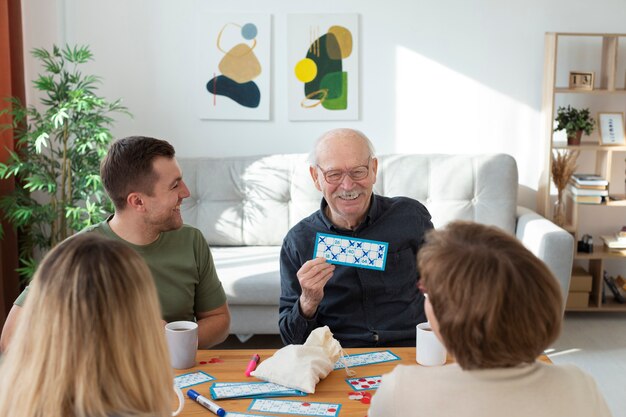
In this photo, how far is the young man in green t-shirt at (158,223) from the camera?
211 centimetres

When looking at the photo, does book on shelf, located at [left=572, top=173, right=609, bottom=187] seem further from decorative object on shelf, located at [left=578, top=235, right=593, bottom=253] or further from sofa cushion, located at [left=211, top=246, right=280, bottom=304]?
sofa cushion, located at [left=211, top=246, right=280, bottom=304]

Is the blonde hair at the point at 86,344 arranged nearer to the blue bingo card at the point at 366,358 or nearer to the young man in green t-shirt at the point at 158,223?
the blue bingo card at the point at 366,358

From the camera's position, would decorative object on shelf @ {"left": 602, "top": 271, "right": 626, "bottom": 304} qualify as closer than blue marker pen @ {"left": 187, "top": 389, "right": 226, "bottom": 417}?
No

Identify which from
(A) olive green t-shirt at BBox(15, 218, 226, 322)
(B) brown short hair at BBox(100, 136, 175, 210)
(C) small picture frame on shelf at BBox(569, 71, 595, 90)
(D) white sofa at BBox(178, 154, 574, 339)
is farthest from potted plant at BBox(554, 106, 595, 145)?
(B) brown short hair at BBox(100, 136, 175, 210)

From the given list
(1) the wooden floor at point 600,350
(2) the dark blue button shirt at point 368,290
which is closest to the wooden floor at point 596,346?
(1) the wooden floor at point 600,350

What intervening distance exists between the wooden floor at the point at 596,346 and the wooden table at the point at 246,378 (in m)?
1.90

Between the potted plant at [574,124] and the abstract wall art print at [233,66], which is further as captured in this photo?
the abstract wall art print at [233,66]

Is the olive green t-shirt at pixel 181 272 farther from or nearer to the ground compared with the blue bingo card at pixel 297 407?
farther from the ground

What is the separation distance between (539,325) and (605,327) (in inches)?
140

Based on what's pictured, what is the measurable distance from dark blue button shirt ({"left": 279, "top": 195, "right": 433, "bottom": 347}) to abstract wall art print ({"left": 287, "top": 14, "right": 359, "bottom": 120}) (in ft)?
8.13

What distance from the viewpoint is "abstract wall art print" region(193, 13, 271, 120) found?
468 centimetres

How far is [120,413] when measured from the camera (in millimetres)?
1098

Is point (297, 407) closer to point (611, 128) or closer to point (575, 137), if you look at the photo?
point (575, 137)

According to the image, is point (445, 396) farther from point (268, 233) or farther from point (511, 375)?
point (268, 233)
